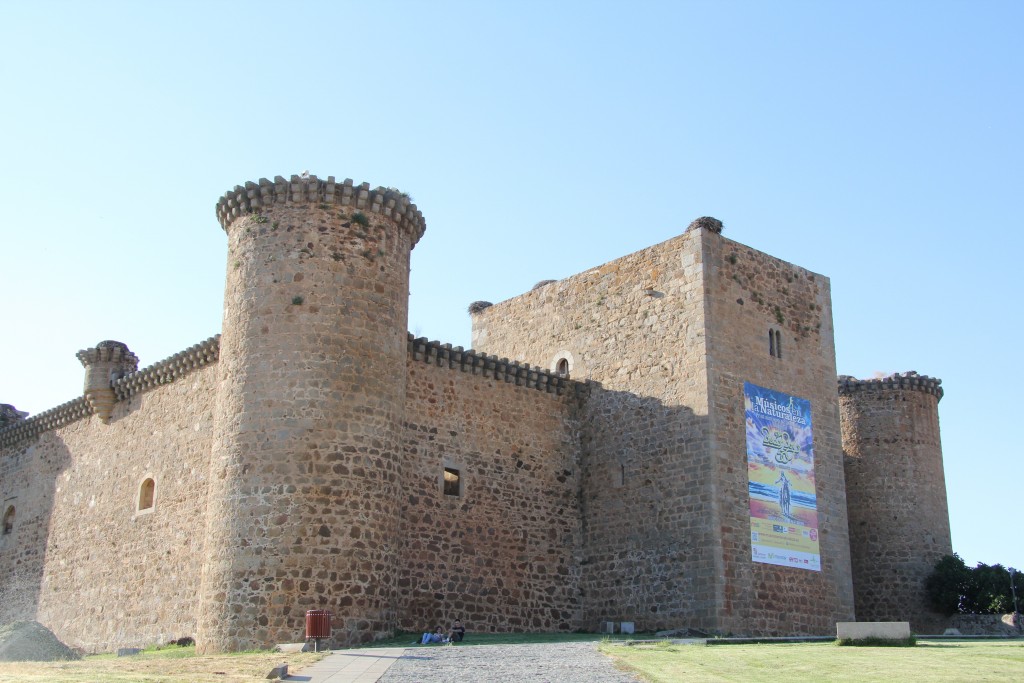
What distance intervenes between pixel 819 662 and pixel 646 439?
824cm

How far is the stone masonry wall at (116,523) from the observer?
62.7 ft

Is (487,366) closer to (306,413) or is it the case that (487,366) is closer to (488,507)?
(488,507)

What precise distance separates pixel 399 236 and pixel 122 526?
831 cm

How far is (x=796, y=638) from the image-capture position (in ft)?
56.6

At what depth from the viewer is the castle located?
52.7 ft

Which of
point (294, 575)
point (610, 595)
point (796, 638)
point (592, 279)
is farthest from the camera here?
point (592, 279)

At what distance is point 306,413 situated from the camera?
16.1m

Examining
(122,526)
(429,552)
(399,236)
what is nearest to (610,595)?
(429,552)

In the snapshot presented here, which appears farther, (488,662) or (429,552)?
(429,552)

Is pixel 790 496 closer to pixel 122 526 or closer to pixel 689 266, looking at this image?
pixel 689 266

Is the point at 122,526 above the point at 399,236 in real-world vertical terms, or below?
below

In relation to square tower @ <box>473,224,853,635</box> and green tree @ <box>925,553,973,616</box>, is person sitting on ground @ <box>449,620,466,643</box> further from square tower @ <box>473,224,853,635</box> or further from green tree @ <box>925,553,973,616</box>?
green tree @ <box>925,553,973,616</box>

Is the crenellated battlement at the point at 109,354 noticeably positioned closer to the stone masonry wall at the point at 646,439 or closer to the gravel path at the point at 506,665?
the stone masonry wall at the point at 646,439

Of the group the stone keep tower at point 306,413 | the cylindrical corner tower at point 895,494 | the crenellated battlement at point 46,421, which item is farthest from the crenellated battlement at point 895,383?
the crenellated battlement at point 46,421
